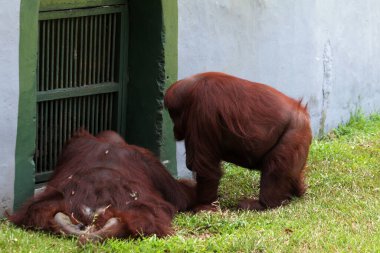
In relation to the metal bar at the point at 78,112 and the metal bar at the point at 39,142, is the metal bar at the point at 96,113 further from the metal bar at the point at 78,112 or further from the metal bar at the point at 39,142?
the metal bar at the point at 39,142

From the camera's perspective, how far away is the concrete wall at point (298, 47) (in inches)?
276

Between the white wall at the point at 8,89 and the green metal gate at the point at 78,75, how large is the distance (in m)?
0.57

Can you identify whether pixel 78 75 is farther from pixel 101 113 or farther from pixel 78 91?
pixel 101 113

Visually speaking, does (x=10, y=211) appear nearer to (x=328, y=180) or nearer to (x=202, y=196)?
(x=202, y=196)

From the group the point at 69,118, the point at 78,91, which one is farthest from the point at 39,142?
the point at 78,91

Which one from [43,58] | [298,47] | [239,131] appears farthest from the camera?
[298,47]

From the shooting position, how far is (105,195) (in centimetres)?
552

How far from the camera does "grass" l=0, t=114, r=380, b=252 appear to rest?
197 inches

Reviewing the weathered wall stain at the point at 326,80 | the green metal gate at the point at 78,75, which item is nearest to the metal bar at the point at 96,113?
the green metal gate at the point at 78,75

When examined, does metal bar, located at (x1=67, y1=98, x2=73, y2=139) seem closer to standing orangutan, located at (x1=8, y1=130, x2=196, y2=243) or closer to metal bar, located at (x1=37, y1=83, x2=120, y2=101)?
metal bar, located at (x1=37, y1=83, x2=120, y2=101)

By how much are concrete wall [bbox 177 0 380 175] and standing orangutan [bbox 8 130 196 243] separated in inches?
38.3

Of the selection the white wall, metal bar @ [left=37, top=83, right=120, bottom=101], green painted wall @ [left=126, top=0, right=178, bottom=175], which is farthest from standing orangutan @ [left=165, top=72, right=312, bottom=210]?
the white wall

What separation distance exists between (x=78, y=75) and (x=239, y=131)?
4.27 feet

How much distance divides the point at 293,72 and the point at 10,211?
319 centimetres
